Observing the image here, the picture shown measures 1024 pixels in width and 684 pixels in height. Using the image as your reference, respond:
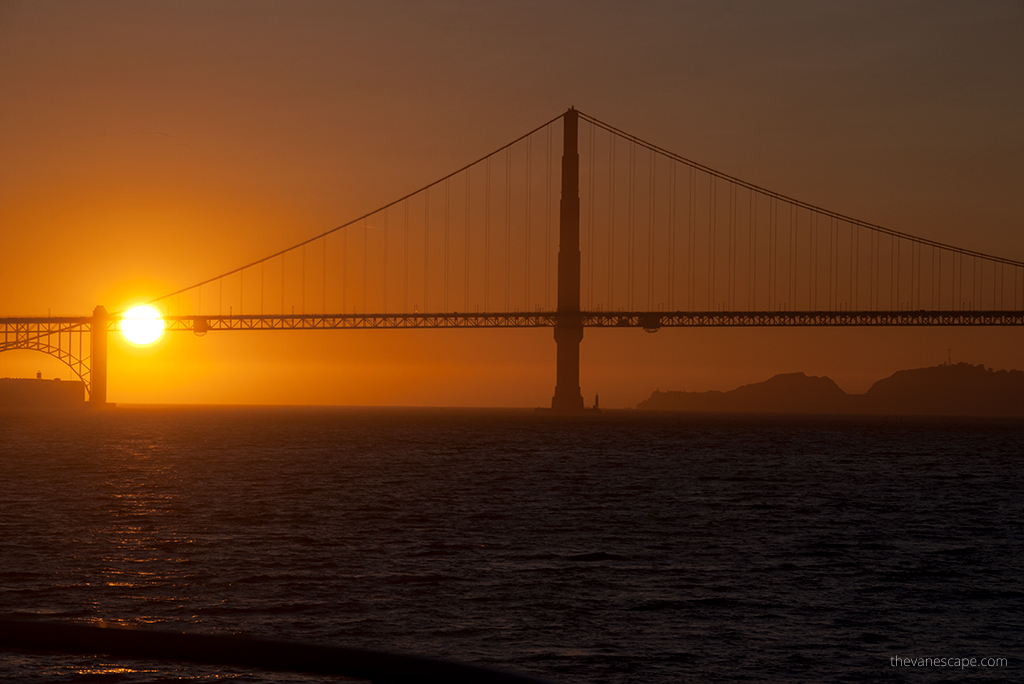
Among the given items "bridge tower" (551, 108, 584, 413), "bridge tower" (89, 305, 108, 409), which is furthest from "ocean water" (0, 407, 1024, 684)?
"bridge tower" (89, 305, 108, 409)

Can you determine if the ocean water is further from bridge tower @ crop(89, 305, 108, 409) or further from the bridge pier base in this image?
bridge tower @ crop(89, 305, 108, 409)

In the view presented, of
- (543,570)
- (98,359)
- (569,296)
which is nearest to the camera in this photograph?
(543,570)

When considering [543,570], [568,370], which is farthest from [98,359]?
[543,570]

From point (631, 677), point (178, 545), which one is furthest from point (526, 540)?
point (631, 677)

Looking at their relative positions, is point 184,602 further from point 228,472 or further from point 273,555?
point 228,472

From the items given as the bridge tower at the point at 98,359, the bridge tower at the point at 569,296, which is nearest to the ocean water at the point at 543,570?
the bridge tower at the point at 569,296

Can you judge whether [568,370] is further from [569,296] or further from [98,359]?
[98,359]
